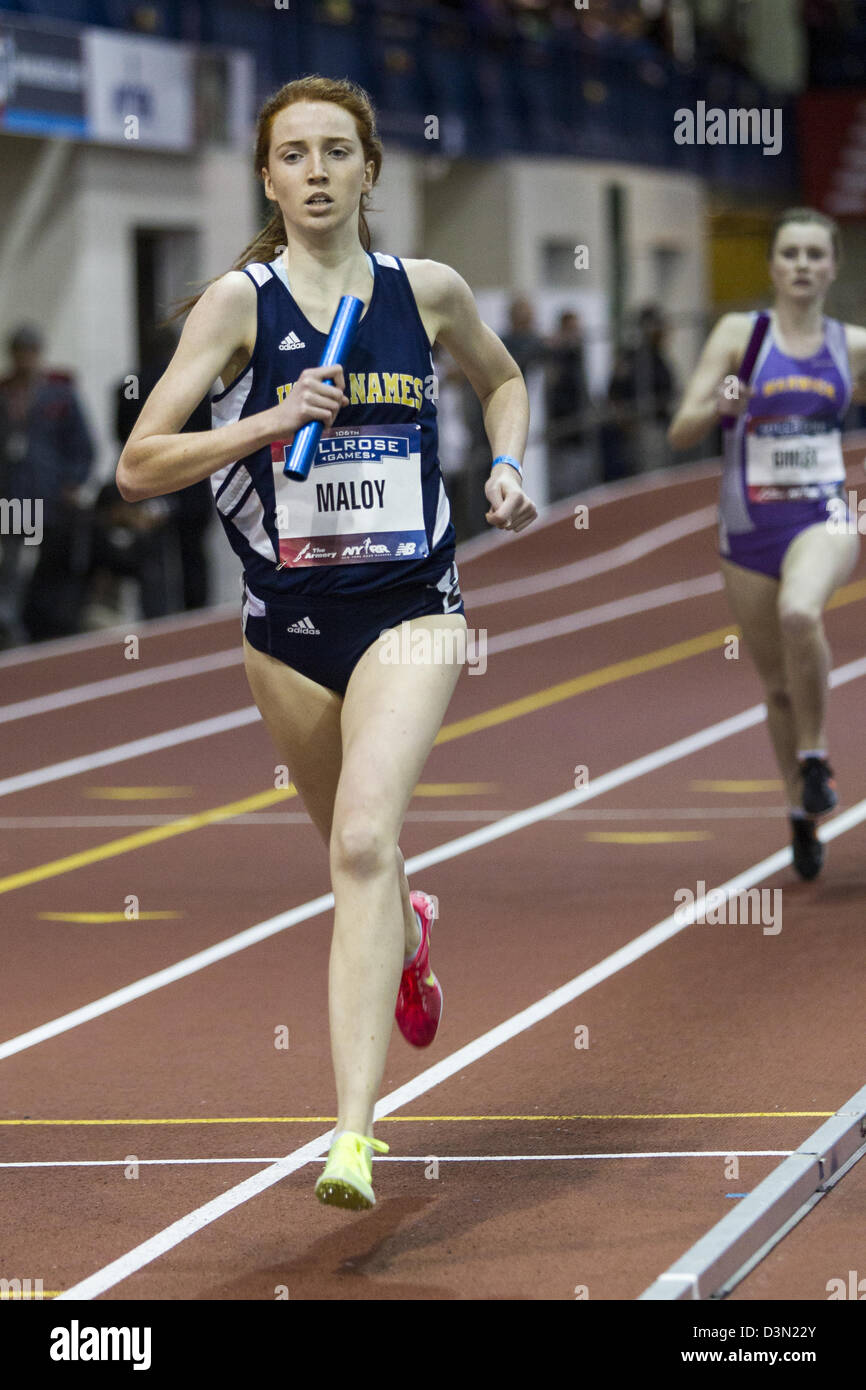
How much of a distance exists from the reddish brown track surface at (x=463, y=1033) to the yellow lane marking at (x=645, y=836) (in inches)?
1.0

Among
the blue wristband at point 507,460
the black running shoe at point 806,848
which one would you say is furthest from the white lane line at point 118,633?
the blue wristband at point 507,460

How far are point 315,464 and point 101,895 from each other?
14.5 feet

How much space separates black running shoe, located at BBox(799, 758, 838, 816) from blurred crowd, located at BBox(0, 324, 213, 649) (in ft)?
24.0

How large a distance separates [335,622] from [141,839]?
5.61m

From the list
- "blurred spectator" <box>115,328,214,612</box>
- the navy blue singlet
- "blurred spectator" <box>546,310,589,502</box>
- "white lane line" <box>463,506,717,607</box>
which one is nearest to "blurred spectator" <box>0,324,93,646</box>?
"blurred spectator" <box>115,328,214,612</box>

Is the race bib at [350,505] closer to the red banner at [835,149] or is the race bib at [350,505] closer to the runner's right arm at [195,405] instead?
the runner's right arm at [195,405]

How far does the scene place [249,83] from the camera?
2467cm

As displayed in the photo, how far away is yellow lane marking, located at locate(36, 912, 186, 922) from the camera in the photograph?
29.1 feet

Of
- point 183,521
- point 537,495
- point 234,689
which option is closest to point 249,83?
point 537,495

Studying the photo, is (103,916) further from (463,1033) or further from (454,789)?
(454,789)

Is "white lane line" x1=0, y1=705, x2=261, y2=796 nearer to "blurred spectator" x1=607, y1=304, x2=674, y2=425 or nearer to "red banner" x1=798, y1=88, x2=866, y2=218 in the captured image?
"blurred spectator" x1=607, y1=304, x2=674, y2=425

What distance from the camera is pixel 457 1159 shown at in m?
5.62

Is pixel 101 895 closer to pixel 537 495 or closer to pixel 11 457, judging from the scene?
pixel 11 457
